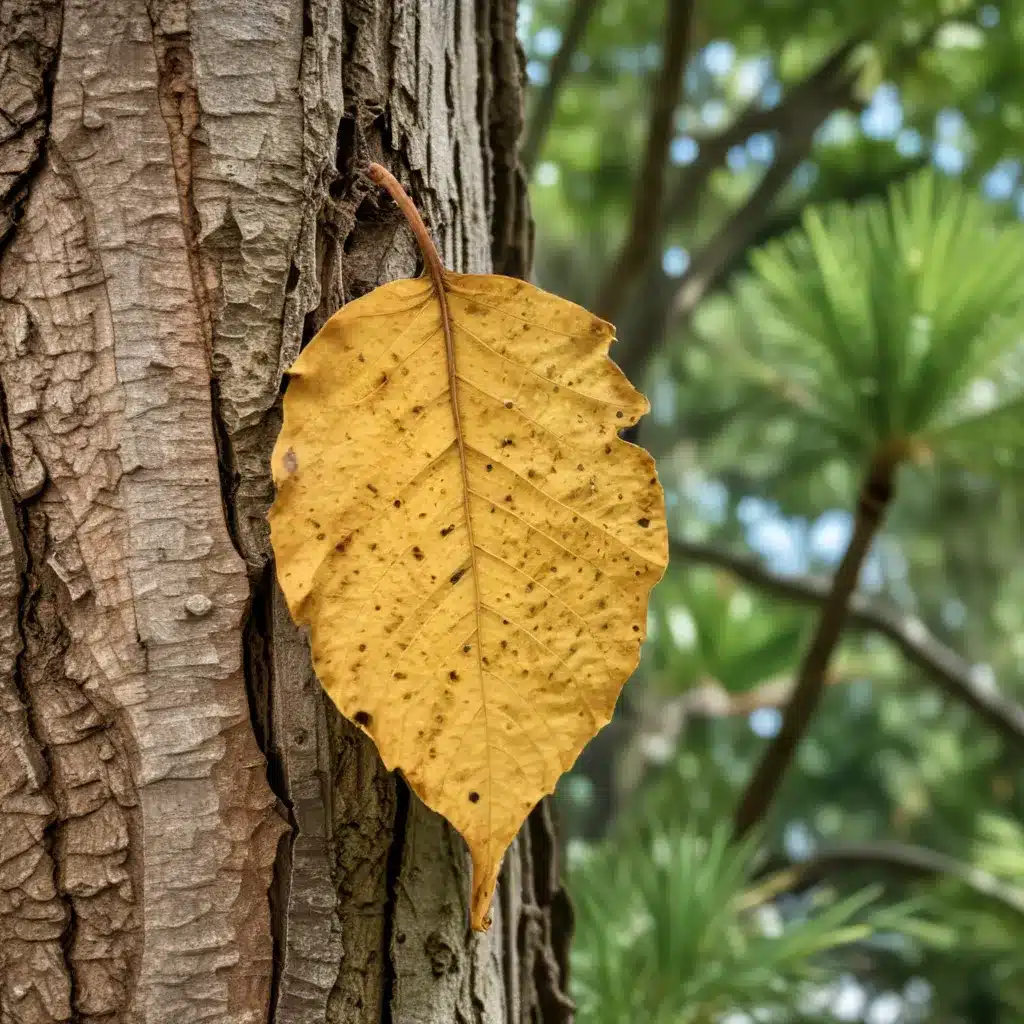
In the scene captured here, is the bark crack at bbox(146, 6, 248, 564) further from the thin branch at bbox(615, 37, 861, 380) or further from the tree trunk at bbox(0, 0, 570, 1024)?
the thin branch at bbox(615, 37, 861, 380)

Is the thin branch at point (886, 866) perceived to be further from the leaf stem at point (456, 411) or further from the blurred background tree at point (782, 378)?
the leaf stem at point (456, 411)

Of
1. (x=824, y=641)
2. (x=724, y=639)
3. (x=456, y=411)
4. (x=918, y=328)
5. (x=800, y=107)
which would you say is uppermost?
(x=800, y=107)

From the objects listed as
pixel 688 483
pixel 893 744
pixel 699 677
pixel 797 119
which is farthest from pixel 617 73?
pixel 893 744

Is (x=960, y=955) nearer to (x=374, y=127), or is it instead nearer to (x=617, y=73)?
(x=617, y=73)

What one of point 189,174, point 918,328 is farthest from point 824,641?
point 189,174

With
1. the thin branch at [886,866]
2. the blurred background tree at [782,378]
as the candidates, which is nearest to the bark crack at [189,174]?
the blurred background tree at [782,378]

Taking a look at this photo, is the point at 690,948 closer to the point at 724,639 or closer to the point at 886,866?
the point at 886,866
